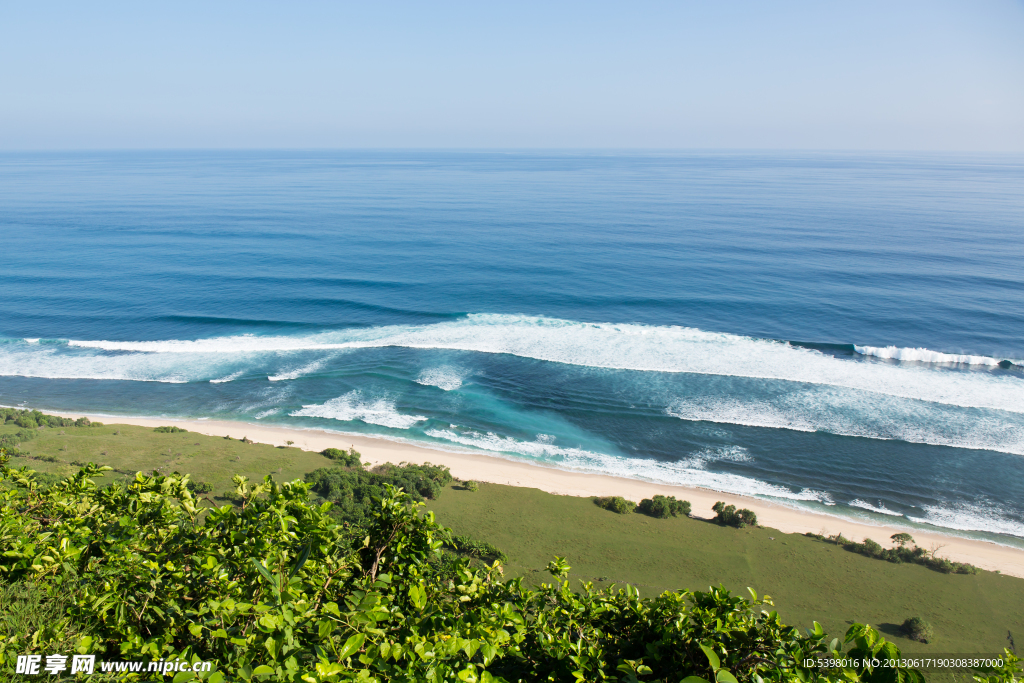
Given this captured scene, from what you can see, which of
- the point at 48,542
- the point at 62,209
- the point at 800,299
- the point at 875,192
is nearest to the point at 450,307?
the point at 800,299

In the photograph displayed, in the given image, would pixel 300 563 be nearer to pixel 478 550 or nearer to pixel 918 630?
pixel 478 550

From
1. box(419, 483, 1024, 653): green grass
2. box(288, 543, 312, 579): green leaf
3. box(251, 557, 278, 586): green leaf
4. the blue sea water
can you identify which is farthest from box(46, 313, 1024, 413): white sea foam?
box(251, 557, 278, 586): green leaf

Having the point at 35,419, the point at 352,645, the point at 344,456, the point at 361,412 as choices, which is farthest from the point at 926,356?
the point at 35,419

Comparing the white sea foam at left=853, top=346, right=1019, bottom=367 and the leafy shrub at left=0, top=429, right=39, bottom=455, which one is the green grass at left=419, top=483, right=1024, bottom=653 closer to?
the leafy shrub at left=0, top=429, right=39, bottom=455

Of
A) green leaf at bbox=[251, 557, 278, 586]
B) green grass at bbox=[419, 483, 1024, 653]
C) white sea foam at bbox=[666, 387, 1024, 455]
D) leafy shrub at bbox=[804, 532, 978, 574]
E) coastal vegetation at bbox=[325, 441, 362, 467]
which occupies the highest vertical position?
green leaf at bbox=[251, 557, 278, 586]

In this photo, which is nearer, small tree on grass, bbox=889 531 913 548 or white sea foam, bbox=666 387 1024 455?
small tree on grass, bbox=889 531 913 548

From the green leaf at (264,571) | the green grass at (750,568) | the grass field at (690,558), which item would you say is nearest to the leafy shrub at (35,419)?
the grass field at (690,558)

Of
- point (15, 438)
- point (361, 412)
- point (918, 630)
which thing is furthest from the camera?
point (361, 412)
